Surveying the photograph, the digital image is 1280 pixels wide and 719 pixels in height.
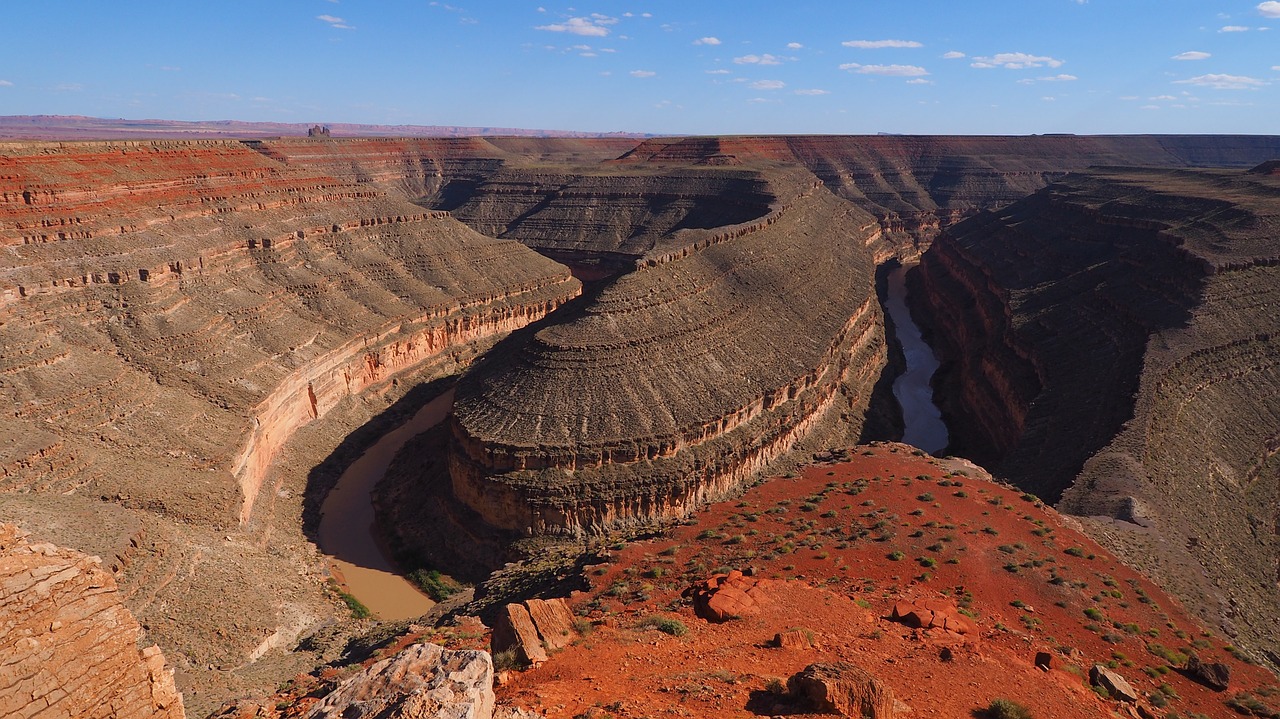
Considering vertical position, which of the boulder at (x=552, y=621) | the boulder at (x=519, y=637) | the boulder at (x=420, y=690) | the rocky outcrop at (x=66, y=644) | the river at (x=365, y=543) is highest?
the rocky outcrop at (x=66, y=644)

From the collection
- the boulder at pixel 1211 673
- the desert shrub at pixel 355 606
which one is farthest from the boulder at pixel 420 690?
the boulder at pixel 1211 673

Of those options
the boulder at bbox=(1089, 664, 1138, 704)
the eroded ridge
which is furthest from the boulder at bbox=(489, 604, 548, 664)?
the eroded ridge

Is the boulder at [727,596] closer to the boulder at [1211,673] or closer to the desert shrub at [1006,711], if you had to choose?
the desert shrub at [1006,711]

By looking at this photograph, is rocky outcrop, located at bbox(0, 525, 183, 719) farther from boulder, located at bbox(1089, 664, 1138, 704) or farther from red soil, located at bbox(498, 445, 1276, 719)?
boulder, located at bbox(1089, 664, 1138, 704)

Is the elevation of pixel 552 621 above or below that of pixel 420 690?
below

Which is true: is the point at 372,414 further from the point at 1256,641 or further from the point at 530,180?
the point at 530,180

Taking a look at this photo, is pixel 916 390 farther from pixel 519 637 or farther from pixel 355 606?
pixel 519 637

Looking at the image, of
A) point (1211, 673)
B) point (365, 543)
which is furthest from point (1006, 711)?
point (365, 543)
